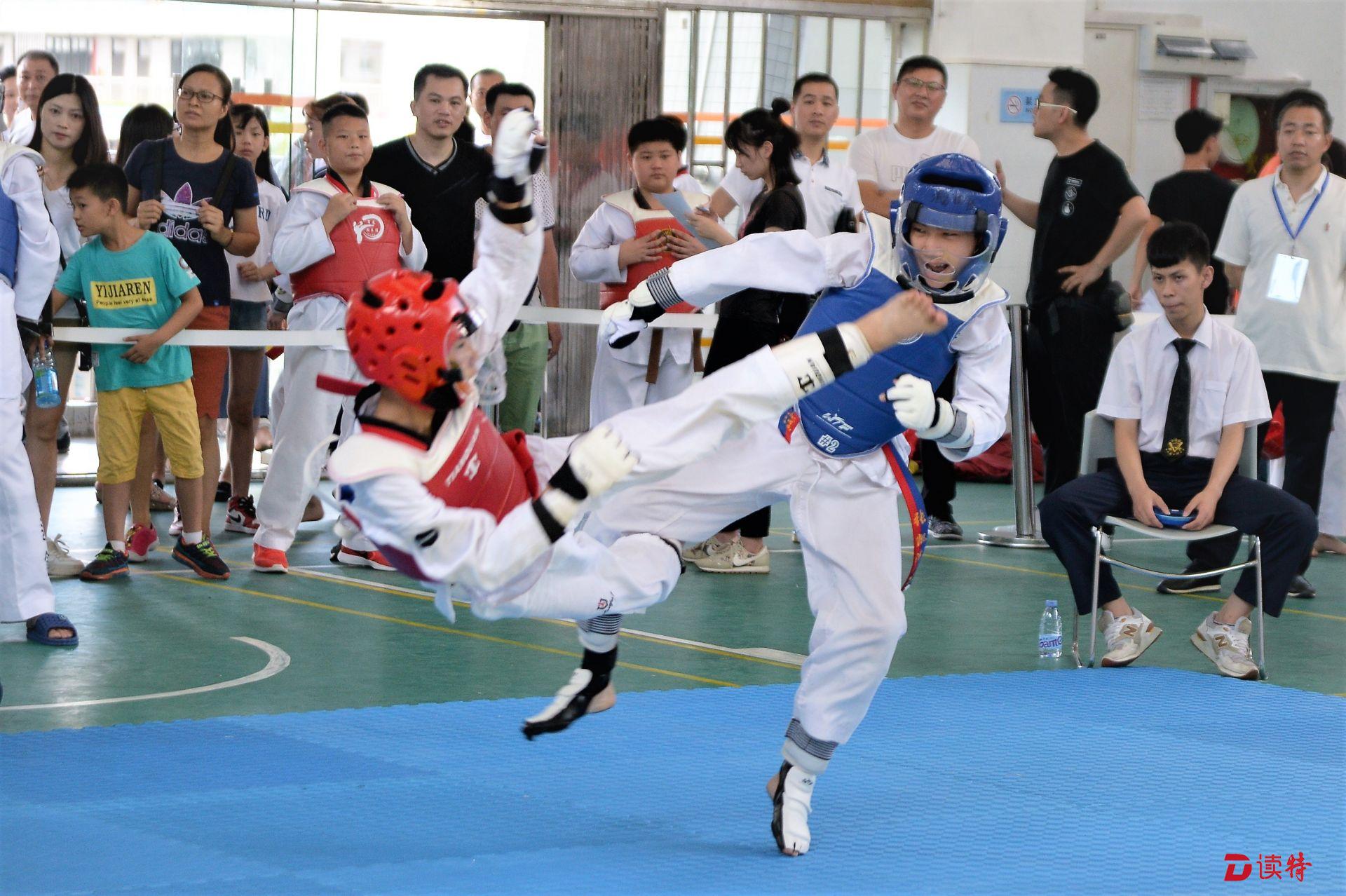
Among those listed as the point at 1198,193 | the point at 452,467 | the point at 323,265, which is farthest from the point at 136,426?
the point at 1198,193

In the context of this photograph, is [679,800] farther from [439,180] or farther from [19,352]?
[439,180]

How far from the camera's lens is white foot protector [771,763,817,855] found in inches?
151

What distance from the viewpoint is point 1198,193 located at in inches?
388

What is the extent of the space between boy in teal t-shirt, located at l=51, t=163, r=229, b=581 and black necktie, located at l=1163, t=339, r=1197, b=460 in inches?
163

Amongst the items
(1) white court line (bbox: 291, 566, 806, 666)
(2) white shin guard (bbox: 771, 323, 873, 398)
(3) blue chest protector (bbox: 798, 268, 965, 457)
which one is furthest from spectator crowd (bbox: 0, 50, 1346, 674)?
(2) white shin guard (bbox: 771, 323, 873, 398)

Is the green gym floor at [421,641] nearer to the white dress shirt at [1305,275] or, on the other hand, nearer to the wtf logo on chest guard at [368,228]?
the white dress shirt at [1305,275]

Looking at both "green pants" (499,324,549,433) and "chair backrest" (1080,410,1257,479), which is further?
"green pants" (499,324,549,433)

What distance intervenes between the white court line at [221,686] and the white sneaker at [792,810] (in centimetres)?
227

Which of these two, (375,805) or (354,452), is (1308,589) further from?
(354,452)

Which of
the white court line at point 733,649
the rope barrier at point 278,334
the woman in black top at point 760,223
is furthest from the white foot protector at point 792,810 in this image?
the woman in black top at point 760,223

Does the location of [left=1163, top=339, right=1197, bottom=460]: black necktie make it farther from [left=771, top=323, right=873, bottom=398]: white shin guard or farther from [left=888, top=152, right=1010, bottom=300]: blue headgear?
[left=771, top=323, right=873, bottom=398]: white shin guard

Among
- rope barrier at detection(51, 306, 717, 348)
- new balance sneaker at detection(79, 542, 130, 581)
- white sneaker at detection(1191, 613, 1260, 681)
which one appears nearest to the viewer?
white sneaker at detection(1191, 613, 1260, 681)

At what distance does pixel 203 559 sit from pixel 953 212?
440cm

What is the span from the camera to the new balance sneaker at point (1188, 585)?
299 inches
